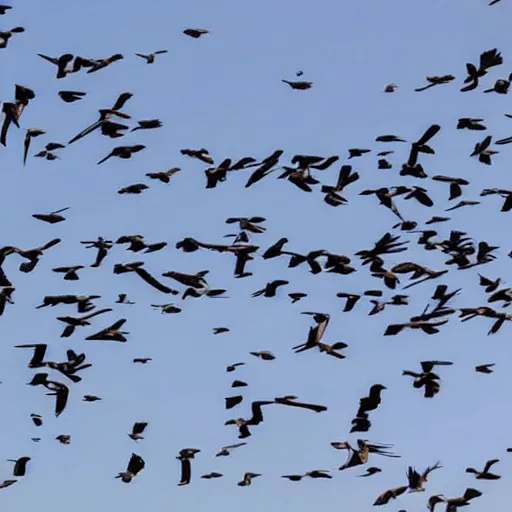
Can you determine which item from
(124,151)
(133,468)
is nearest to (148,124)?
(124,151)

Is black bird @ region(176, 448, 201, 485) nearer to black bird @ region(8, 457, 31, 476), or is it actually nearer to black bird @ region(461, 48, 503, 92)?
black bird @ region(8, 457, 31, 476)

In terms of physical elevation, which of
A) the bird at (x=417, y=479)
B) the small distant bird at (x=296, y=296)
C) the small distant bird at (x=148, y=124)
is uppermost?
the small distant bird at (x=148, y=124)

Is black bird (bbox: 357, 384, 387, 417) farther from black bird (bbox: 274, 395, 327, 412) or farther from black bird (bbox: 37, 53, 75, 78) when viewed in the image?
A: black bird (bbox: 37, 53, 75, 78)

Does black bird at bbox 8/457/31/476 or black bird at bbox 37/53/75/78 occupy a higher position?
black bird at bbox 37/53/75/78

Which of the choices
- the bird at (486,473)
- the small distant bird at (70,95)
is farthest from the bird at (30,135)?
the bird at (486,473)

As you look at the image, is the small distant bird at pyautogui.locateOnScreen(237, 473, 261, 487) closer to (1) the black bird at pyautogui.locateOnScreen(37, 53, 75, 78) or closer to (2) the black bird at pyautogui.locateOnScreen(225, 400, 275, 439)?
(2) the black bird at pyautogui.locateOnScreen(225, 400, 275, 439)

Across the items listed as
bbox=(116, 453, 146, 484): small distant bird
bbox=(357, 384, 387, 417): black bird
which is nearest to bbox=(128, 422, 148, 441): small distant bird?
bbox=(116, 453, 146, 484): small distant bird

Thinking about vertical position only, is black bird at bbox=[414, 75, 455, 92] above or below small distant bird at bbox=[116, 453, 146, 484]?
above

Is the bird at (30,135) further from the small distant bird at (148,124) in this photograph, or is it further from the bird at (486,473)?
the bird at (486,473)

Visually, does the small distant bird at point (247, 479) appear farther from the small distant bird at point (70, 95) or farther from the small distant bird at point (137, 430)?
the small distant bird at point (70, 95)

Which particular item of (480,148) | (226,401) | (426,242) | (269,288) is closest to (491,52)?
(480,148)

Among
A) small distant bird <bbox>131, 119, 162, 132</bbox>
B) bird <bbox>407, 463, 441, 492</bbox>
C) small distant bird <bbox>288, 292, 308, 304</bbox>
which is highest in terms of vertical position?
small distant bird <bbox>131, 119, 162, 132</bbox>

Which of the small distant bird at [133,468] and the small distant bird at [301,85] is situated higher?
the small distant bird at [301,85]

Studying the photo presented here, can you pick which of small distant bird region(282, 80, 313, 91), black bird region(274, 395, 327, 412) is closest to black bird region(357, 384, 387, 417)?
black bird region(274, 395, 327, 412)
